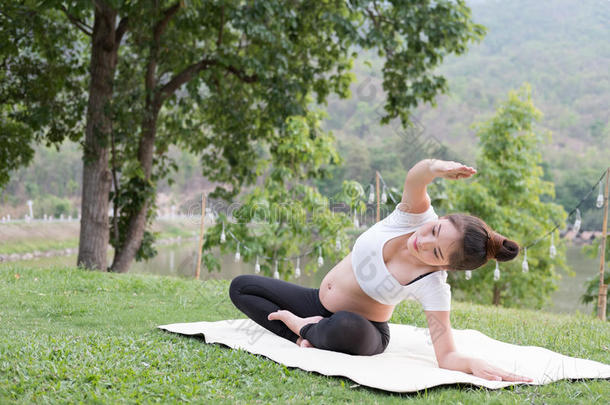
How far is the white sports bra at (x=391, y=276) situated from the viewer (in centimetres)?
230

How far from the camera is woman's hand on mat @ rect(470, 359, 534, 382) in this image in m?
2.20

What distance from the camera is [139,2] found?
658cm

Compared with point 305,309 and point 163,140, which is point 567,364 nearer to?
point 305,309

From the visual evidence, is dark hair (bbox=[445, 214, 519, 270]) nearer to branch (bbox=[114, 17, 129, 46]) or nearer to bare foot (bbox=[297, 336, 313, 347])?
bare foot (bbox=[297, 336, 313, 347])

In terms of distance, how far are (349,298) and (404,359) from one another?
1.21 feet

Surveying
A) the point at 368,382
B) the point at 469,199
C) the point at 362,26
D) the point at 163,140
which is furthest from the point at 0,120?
the point at 469,199

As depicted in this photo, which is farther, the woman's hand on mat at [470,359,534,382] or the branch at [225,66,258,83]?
the branch at [225,66,258,83]

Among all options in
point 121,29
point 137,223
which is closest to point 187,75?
point 121,29

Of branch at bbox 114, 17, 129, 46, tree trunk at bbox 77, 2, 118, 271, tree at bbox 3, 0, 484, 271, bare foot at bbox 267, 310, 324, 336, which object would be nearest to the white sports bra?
bare foot at bbox 267, 310, 324, 336

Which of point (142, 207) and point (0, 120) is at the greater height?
point (0, 120)

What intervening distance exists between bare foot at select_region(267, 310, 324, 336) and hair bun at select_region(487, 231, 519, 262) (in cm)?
A: 92

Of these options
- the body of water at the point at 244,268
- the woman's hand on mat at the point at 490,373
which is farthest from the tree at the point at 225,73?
the woman's hand on mat at the point at 490,373

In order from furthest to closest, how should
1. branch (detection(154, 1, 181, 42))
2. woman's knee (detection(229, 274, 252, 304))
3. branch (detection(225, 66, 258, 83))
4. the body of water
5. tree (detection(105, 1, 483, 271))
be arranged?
the body of water, branch (detection(225, 66, 258, 83)), branch (detection(154, 1, 181, 42)), tree (detection(105, 1, 483, 271)), woman's knee (detection(229, 274, 252, 304))

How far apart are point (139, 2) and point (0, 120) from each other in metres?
3.29
